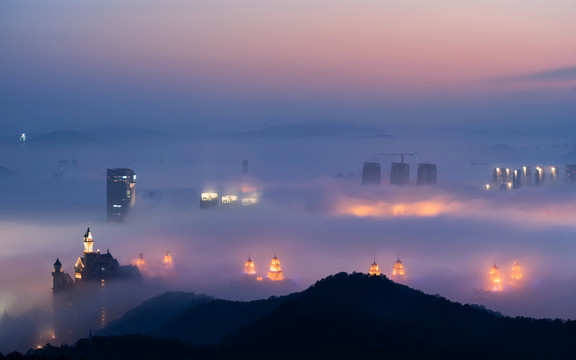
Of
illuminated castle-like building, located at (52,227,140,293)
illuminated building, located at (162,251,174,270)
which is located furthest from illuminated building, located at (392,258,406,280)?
illuminated castle-like building, located at (52,227,140,293)

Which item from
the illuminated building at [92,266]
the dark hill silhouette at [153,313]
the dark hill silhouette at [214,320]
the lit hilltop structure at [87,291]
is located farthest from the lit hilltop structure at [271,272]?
the dark hill silhouette at [214,320]

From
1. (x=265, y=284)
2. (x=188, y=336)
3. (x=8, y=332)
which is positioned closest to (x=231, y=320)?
(x=188, y=336)

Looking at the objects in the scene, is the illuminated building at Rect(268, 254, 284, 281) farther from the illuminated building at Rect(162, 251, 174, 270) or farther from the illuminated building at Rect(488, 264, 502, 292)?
the illuminated building at Rect(488, 264, 502, 292)

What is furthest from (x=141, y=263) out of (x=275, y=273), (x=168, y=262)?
(x=275, y=273)

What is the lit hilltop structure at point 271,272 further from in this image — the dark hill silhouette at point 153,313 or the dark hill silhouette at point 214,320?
the dark hill silhouette at point 214,320

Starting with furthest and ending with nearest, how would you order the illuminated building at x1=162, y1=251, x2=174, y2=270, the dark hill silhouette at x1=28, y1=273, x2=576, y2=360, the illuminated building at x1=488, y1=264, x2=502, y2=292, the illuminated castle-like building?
the illuminated building at x1=162, y1=251, x2=174, y2=270, the illuminated building at x1=488, y1=264, x2=502, y2=292, the illuminated castle-like building, the dark hill silhouette at x1=28, y1=273, x2=576, y2=360

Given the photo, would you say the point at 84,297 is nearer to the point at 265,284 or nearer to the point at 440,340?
the point at 265,284
